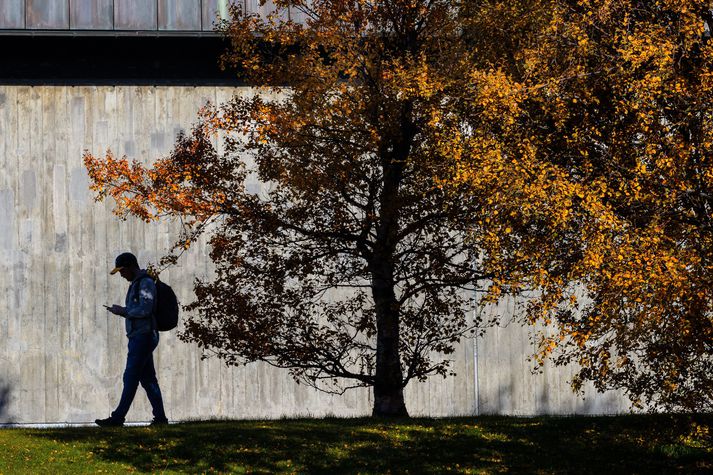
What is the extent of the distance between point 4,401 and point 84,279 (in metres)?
2.36

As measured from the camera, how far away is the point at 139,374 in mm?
15117

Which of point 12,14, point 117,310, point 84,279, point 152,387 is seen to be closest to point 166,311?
point 117,310

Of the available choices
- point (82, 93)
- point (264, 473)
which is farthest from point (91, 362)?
point (264, 473)

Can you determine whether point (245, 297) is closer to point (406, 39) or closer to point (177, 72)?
point (406, 39)

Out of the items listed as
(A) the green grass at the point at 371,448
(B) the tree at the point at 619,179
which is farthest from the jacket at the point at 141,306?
(B) the tree at the point at 619,179

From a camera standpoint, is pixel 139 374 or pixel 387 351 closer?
pixel 139 374

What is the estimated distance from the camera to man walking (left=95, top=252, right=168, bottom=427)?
15.0m

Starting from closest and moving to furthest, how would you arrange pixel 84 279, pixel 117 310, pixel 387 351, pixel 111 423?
pixel 117 310
pixel 111 423
pixel 387 351
pixel 84 279

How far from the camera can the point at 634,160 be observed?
466 inches

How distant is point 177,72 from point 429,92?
780 cm

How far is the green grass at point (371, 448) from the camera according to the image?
12297mm

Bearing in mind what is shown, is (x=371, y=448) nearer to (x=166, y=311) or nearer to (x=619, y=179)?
(x=166, y=311)

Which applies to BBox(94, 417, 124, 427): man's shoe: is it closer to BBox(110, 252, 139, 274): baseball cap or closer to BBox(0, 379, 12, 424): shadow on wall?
BBox(110, 252, 139, 274): baseball cap

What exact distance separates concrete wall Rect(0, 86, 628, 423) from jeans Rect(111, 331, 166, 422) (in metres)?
4.37
